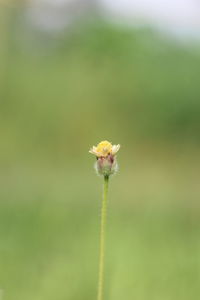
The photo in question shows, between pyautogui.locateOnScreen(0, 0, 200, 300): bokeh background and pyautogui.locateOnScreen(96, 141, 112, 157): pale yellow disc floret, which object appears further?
pyautogui.locateOnScreen(0, 0, 200, 300): bokeh background

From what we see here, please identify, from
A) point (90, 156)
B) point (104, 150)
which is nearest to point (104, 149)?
point (104, 150)

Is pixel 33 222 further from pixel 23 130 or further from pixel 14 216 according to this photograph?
pixel 23 130


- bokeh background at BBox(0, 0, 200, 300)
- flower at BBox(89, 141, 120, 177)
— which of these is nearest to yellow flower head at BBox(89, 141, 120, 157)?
flower at BBox(89, 141, 120, 177)

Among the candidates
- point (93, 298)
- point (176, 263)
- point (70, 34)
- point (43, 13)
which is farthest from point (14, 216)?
point (43, 13)

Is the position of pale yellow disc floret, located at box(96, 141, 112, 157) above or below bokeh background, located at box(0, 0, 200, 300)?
below

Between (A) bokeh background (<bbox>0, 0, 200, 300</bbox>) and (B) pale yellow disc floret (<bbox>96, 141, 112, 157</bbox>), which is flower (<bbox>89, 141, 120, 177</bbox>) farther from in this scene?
(A) bokeh background (<bbox>0, 0, 200, 300</bbox>)

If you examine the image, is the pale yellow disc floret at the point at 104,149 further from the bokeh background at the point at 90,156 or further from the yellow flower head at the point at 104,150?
the bokeh background at the point at 90,156
